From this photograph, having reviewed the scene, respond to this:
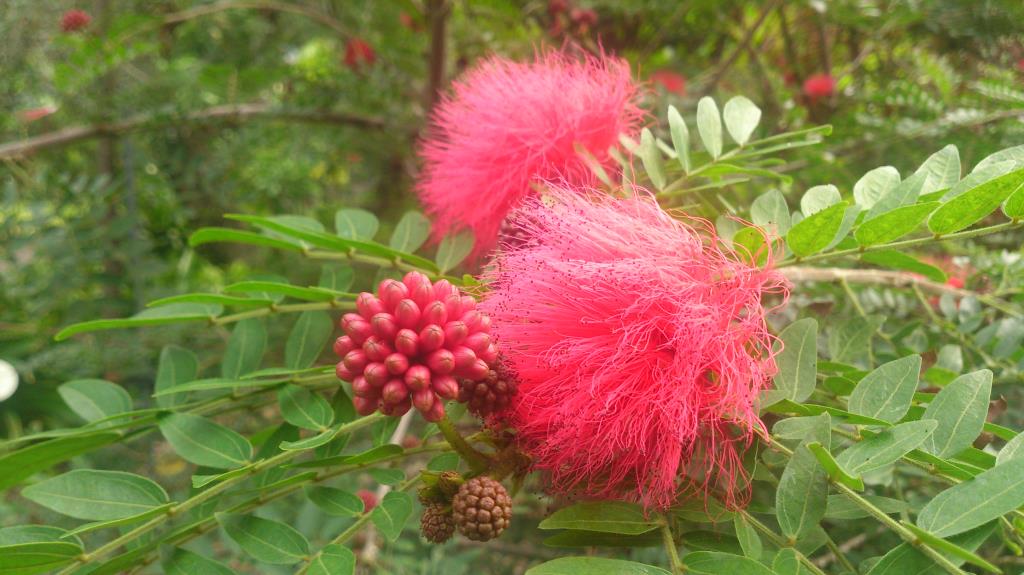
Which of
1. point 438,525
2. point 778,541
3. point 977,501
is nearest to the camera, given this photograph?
point 977,501

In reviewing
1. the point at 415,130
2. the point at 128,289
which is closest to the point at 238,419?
the point at 128,289

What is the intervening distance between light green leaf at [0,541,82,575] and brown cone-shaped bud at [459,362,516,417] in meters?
0.53

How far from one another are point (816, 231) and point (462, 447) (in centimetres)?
52

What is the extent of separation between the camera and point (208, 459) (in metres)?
1.02

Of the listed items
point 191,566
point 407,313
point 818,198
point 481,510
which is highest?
point 818,198

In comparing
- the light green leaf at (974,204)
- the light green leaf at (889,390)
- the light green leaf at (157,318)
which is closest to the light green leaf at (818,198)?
the light green leaf at (974,204)

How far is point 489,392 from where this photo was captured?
36.1 inches

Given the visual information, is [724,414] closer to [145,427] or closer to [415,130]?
[145,427]

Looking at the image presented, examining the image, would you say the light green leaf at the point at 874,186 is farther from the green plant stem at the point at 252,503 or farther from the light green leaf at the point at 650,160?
the green plant stem at the point at 252,503

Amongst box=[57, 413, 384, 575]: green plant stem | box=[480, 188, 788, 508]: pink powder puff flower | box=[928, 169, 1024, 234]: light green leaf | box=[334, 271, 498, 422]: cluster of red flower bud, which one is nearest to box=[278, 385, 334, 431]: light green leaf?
box=[57, 413, 384, 575]: green plant stem

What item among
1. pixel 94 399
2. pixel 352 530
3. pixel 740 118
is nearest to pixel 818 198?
pixel 740 118

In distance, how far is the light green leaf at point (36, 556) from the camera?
0.84 metres

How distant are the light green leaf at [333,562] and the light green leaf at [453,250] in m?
0.53

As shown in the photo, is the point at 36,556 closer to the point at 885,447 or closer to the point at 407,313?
the point at 407,313
